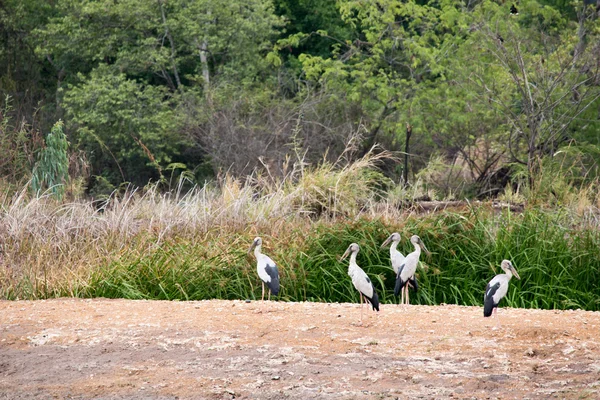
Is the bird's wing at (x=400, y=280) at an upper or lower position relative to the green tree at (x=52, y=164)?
upper

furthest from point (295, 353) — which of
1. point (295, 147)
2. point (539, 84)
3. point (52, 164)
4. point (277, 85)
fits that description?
point (277, 85)

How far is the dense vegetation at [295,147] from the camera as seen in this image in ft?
29.7

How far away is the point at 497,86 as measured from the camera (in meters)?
17.9

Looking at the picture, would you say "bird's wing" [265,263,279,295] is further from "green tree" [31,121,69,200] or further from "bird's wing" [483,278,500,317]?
"green tree" [31,121,69,200]

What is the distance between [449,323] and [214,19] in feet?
65.3

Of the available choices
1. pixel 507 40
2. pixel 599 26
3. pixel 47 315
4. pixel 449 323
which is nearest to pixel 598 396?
pixel 449 323

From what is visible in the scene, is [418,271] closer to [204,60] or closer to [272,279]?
[272,279]

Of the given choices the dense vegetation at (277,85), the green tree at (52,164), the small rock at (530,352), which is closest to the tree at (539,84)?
the dense vegetation at (277,85)

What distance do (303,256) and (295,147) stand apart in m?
6.30

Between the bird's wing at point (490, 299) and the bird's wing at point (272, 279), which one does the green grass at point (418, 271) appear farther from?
the bird's wing at point (490, 299)

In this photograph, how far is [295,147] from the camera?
1537 cm

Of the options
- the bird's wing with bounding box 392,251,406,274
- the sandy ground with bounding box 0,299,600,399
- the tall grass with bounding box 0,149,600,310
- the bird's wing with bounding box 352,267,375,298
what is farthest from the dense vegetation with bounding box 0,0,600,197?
the bird's wing with bounding box 352,267,375,298

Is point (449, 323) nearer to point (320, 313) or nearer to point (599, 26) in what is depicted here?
point (320, 313)

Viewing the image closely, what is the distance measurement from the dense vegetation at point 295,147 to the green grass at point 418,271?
24mm
